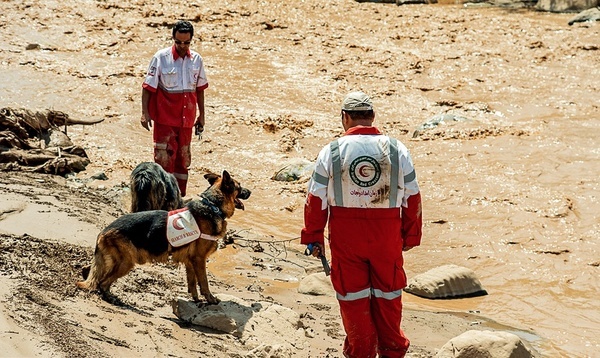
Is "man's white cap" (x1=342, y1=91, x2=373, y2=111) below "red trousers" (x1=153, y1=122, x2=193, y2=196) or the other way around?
the other way around

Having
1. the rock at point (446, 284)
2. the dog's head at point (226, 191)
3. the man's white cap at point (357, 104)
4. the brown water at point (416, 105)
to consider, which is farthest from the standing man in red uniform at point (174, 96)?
the man's white cap at point (357, 104)

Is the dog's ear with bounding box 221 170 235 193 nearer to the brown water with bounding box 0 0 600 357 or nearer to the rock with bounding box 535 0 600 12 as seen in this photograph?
the brown water with bounding box 0 0 600 357

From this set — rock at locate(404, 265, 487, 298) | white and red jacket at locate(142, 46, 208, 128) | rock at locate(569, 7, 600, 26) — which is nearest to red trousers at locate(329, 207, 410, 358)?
rock at locate(404, 265, 487, 298)

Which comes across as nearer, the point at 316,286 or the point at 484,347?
the point at 484,347

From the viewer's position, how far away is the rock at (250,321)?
21.8ft

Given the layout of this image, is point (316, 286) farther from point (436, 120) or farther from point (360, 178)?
point (436, 120)

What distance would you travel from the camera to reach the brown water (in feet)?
33.1

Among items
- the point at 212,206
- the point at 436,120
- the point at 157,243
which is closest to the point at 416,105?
the point at 436,120

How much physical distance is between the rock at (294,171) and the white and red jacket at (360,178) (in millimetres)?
6625

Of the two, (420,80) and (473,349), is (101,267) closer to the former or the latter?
(473,349)

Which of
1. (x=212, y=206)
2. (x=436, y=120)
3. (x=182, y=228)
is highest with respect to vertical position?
(x=212, y=206)

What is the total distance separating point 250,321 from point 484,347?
1760mm

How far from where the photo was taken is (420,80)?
15.9 m

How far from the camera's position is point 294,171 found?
1238cm
